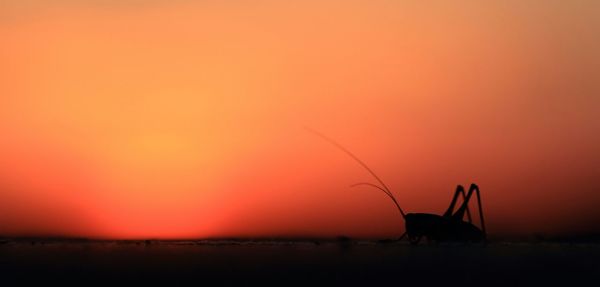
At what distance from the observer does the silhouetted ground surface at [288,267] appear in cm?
383

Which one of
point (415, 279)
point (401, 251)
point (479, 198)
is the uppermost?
point (479, 198)

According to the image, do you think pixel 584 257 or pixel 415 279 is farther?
pixel 584 257

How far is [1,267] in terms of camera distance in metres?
4.29

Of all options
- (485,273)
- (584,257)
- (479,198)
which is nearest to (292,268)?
(485,273)

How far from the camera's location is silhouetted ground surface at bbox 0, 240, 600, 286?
12.6ft

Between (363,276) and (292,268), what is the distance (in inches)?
20.7

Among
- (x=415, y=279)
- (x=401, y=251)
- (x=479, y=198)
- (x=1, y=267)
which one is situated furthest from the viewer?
(x=479, y=198)

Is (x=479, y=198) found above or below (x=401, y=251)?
above

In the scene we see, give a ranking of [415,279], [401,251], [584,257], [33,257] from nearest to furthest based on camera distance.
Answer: [415,279] → [33,257] → [584,257] → [401,251]

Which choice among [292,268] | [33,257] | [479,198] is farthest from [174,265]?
[479,198]

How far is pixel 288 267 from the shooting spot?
438cm

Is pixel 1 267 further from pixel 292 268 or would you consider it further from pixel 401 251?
pixel 401 251

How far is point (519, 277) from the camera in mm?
4055

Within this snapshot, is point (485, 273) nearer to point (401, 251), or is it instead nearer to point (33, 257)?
point (401, 251)
